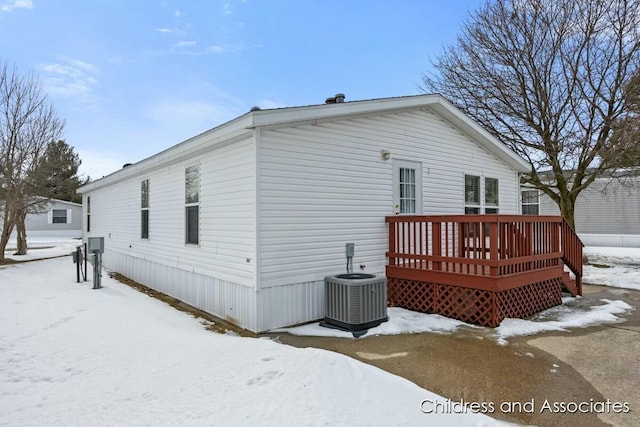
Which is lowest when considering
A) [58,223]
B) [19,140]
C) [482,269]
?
[482,269]

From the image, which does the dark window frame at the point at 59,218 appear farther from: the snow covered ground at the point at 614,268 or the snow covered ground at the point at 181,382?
the snow covered ground at the point at 614,268

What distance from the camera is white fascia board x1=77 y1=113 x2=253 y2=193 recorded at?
214 inches

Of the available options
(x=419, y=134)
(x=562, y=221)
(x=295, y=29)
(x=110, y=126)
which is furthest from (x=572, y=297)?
(x=110, y=126)

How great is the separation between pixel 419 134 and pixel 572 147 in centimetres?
913

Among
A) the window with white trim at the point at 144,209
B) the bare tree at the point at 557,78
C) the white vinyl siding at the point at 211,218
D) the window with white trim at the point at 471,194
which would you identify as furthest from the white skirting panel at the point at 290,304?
the bare tree at the point at 557,78

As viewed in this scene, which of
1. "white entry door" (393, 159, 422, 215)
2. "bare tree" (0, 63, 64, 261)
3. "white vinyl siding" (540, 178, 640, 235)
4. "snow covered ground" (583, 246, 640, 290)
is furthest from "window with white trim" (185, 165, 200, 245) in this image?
"white vinyl siding" (540, 178, 640, 235)

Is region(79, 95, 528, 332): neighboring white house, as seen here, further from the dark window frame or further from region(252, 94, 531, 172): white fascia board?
the dark window frame

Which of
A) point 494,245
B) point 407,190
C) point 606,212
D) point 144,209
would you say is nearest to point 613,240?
point 606,212

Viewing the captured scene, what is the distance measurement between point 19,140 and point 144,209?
11.2 meters

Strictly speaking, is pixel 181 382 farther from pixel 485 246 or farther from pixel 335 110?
pixel 485 246

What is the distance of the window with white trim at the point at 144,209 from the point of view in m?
9.45

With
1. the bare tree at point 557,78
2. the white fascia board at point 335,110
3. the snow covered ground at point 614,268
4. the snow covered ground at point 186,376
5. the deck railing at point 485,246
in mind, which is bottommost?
the snow covered ground at point 614,268

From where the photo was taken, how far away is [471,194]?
8.95m

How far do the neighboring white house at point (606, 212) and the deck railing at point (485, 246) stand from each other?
11.6m
